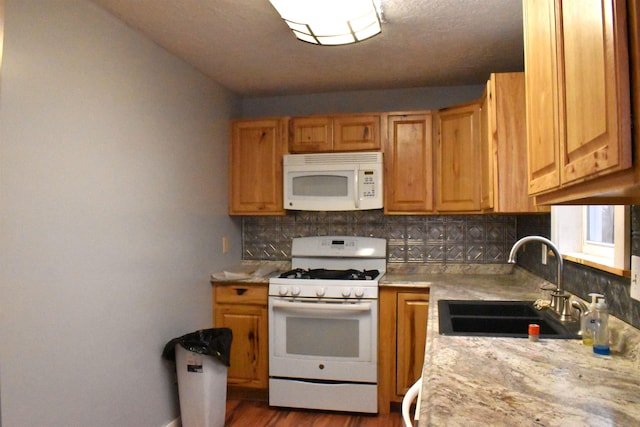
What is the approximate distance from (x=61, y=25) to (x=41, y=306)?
1.13 metres

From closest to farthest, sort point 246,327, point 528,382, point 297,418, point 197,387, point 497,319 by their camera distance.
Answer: point 528,382
point 497,319
point 197,387
point 297,418
point 246,327

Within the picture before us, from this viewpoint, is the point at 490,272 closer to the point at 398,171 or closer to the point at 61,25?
the point at 398,171

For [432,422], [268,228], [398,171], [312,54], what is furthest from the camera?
[268,228]

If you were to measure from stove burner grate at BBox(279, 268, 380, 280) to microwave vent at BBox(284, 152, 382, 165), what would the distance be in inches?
31.4

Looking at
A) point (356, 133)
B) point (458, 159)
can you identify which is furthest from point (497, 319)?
point (356, 133)

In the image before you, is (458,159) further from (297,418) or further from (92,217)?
(92,217)

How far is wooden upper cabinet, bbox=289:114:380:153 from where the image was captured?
3.26 m

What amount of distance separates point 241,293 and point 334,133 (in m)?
1.34

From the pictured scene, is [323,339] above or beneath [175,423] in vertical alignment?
above

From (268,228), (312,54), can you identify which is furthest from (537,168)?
(268,228)

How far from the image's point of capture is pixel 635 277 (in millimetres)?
1396

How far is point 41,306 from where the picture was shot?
5.65 ft

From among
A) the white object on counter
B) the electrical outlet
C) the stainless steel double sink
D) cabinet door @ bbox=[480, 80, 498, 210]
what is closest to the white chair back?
the stainless steel double sink

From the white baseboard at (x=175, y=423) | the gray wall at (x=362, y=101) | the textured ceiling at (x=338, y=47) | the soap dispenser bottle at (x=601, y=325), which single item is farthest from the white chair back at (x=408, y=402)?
the gray wall at (x=362, y=101)
